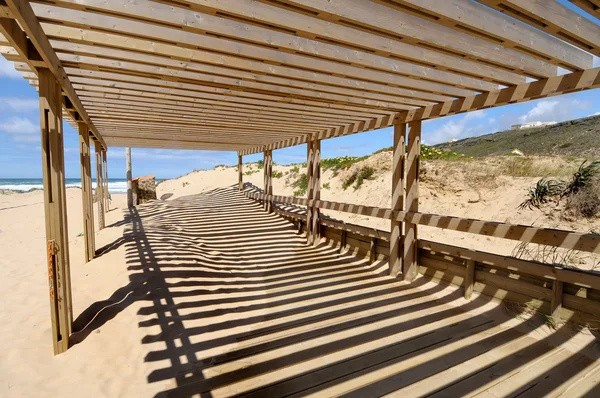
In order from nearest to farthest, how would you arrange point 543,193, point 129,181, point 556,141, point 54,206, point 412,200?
1. point 54,206
2. point 412,200
3. point 543,193
4. point 129,181
5. point 556,141

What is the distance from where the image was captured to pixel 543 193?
770 centimetres

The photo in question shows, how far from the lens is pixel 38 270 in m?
5.82

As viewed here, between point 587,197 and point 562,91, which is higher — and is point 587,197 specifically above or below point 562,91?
below

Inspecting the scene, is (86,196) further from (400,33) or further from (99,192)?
(400,33)

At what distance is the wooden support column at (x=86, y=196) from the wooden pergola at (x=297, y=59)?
1505mm

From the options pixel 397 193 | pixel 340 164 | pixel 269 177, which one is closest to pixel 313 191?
pixel 397 193

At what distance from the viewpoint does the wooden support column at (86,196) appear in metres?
6.10

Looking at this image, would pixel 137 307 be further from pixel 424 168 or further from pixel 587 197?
pixel 424 168

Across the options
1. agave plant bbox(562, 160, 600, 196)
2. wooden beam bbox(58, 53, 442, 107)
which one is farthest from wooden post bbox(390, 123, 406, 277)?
agave plant bbox(562, 160, 600, 196)

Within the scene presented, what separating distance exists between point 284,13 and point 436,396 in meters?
3.26

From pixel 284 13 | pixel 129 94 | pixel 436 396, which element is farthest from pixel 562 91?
pixel 129 94

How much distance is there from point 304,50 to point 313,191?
5.51 meters

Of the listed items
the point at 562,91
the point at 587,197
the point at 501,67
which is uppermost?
the point at 501,67

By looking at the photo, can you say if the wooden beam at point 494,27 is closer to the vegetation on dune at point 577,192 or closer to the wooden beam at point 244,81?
the wooden beam at point 244,81
